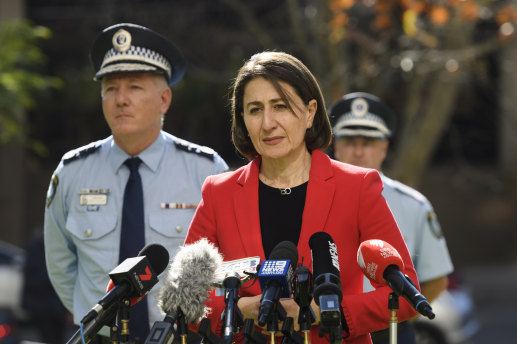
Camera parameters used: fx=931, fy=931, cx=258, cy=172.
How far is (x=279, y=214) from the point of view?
12.2 feet

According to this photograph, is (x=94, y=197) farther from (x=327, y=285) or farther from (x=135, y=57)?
(x=327, y=285)

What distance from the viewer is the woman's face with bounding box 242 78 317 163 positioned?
3.63m

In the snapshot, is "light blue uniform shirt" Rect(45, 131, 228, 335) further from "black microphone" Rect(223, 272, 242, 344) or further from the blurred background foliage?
the blurred background foliage

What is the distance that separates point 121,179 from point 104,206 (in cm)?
18

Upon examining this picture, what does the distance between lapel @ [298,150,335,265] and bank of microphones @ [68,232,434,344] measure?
1.08ft

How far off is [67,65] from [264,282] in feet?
60.2

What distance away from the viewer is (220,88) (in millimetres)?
20938

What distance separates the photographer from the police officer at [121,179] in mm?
4969

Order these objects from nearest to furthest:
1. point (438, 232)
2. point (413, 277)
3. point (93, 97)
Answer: point (413, 277) → point (438, 232) → point (93, 97)

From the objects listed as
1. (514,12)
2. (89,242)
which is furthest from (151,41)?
(514,12)

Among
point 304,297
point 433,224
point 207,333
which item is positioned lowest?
point 207,333

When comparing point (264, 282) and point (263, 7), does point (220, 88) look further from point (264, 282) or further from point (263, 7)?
point (264, 282)

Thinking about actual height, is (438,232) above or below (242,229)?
above

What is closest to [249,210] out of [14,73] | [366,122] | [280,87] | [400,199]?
[280,87]
